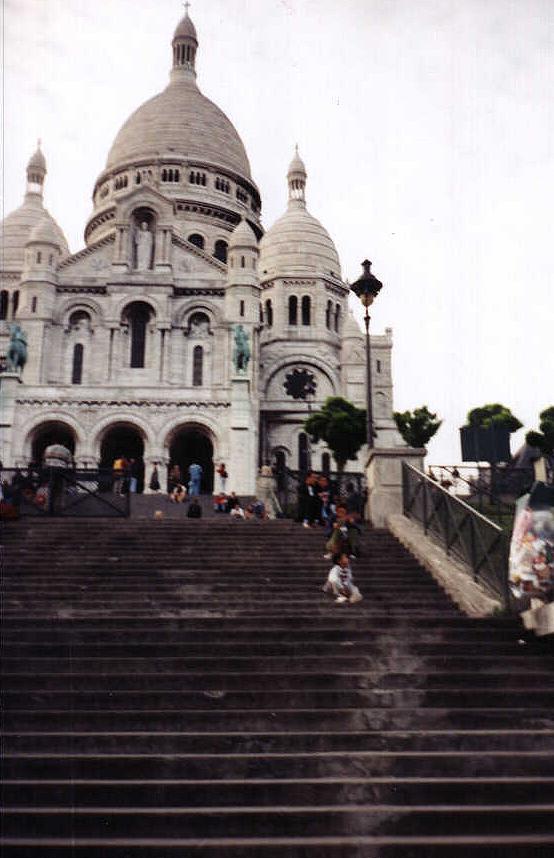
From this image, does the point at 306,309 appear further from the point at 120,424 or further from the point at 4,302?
the point at 120,424

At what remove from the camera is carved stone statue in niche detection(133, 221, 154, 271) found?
141 feet

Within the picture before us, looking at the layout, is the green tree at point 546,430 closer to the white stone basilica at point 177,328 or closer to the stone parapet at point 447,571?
the white stone basilica at point 177,328

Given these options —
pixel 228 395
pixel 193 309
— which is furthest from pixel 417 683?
pixel 193 309

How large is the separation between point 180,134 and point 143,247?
19.6 metres

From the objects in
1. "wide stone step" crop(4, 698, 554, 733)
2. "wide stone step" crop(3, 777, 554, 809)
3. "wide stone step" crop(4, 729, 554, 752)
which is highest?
"wide stone step" crop(4, 698, 554, 733)

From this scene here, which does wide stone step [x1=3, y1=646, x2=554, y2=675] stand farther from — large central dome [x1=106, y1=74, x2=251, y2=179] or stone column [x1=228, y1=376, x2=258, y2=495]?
large central dome [x1=106, y1=74, x2=251, y2=179]

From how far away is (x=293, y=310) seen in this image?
52.8 m

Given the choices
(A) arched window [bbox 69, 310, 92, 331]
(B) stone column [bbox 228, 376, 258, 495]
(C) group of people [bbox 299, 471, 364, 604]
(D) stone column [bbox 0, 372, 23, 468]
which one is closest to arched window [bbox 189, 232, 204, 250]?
(A) arched window [bbox 69, 310, 92, 331]

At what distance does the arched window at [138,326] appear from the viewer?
1631 inches

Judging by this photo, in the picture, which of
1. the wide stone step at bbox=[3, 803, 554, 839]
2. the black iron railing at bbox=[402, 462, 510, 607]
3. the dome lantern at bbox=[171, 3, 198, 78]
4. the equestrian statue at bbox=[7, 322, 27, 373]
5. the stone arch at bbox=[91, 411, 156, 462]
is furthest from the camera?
the dome lantern at bbox=[171, 3, 198, 78]

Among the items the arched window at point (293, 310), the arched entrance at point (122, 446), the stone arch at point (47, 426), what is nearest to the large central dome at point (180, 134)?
the arched window at point (293, 310)

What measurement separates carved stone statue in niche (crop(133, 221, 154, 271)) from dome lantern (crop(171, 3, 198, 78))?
3019cm

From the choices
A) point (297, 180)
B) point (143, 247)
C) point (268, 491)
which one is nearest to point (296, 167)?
point (297, 180)

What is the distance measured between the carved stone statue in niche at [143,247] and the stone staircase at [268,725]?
32.7 meters
